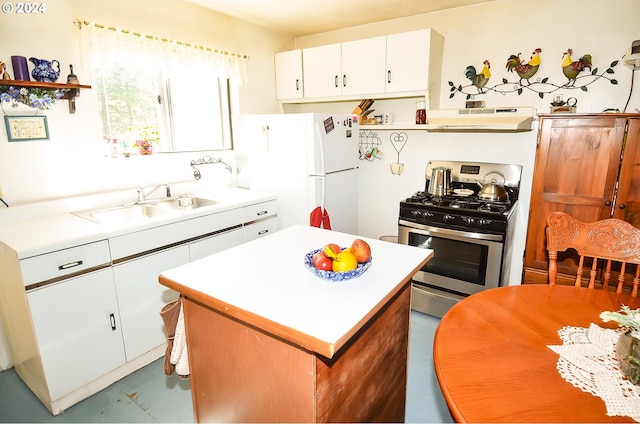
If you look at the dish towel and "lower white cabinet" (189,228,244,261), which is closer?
the dish towel

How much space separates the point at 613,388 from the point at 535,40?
2.73 m

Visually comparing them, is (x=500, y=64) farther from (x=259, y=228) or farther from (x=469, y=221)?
(x=259, y=228)

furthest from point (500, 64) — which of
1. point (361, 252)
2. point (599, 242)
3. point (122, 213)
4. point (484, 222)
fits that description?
point (122, 213)

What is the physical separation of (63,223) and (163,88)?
137cm

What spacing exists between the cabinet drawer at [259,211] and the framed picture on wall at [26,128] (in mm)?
1325

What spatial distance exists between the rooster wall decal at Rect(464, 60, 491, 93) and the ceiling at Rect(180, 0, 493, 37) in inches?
19.7

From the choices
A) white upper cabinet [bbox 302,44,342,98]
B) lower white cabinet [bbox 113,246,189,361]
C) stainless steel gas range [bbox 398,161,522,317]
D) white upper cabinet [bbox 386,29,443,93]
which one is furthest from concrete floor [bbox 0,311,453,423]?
white upper cabinet [bbox 302,44,342,98]

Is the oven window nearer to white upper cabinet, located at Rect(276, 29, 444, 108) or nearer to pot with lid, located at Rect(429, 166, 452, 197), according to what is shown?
pot with lid, located at Rect(429, 166, 452, 197)

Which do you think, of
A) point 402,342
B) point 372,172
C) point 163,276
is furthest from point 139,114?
point 402,342

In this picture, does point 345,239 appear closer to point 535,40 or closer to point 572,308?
point 572,308

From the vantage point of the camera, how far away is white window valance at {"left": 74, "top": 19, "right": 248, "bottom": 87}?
233cm

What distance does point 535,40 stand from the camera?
274 centimetres

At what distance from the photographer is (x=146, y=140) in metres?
2.76

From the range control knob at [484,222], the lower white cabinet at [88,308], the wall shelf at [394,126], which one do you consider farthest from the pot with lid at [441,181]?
the lower white cabinet at [88,308]
